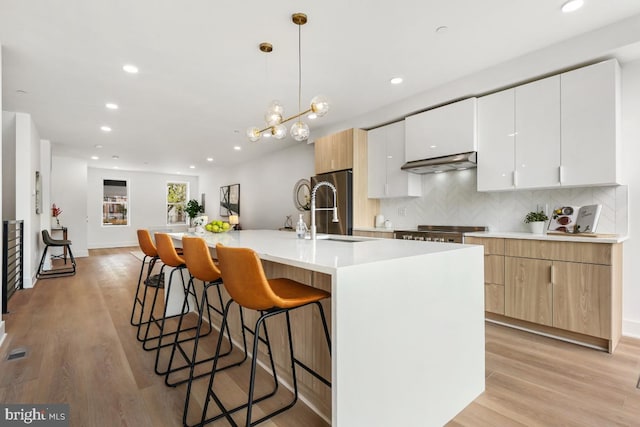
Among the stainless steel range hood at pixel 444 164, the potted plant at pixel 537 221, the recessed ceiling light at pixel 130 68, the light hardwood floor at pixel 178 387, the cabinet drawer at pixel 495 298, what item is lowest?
the light hardwood floor at pixel 178 387

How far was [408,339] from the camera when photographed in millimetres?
1429

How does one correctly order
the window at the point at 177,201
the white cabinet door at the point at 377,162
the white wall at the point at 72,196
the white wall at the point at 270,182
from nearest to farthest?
the white cabinet door at the point at 377,162, the white wall at the point at 270,182, the white wall at the point at 72,196, the window at the point at 177,201

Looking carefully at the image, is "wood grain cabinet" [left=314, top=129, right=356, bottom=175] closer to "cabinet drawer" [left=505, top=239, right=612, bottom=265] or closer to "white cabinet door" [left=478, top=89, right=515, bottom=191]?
"white cabinet door" [left=478, top=89, right=515, bottom=191]

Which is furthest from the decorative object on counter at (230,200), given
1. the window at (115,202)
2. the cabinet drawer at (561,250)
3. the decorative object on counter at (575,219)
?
the decorative object on counter at (575,219)

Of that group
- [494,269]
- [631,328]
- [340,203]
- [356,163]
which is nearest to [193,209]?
[340,203]

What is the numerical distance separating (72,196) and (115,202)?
5.32ft

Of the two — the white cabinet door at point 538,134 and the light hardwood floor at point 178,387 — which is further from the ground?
the white cabinet door at point 538,134

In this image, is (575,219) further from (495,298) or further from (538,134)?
(495,298)

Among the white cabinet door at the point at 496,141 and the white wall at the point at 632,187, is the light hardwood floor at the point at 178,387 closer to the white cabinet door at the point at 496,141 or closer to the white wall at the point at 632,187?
the white wall at the point at 632,187

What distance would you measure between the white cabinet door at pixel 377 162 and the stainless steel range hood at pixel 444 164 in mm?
481

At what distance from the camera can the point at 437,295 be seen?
1568mm

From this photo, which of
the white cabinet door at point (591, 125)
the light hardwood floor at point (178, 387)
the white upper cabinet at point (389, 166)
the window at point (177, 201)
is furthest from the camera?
the window at point (177, 201)

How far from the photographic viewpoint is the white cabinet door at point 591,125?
→ 2.53 m

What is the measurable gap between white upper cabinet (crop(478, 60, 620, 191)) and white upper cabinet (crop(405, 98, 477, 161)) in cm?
Answer: 11
